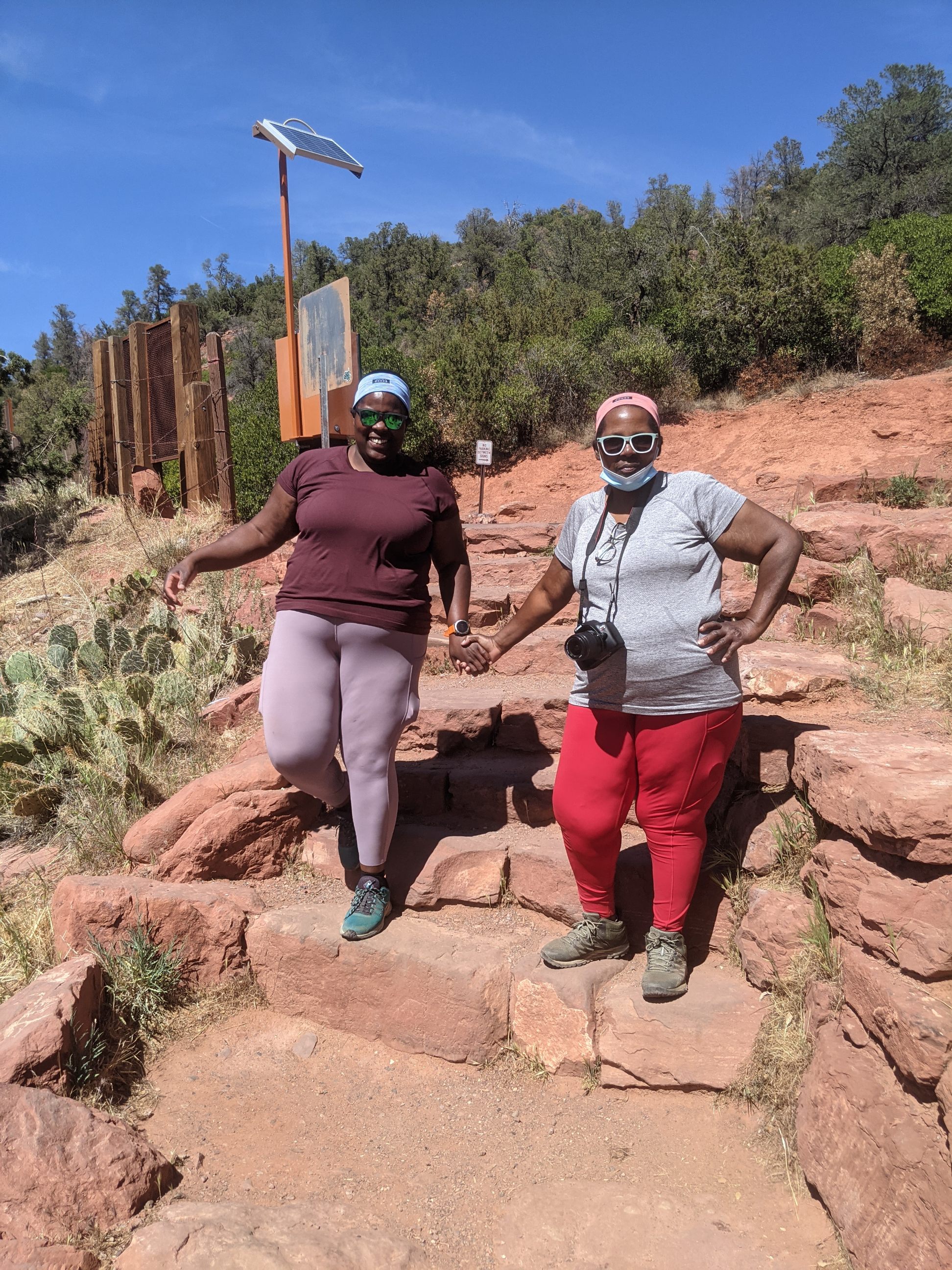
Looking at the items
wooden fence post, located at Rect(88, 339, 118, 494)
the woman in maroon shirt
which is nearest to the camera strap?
the woman in maroon shirt

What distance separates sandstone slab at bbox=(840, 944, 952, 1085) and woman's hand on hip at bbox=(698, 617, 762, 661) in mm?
886

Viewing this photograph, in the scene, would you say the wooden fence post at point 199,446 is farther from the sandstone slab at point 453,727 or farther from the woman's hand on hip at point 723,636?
the woman's hand on hip at point 723,636

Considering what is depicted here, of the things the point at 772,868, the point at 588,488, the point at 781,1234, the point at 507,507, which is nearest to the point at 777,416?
the point at 588,488

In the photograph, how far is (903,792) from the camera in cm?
233

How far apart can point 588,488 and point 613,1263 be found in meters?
11.0

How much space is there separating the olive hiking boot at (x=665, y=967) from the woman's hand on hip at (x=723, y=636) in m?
0.90

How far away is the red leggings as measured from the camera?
2535mm

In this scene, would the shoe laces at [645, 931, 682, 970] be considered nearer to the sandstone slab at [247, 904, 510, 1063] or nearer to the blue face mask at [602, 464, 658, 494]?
the sandstone slab at [247, 904, 510, 1063]

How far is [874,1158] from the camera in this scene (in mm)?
2123

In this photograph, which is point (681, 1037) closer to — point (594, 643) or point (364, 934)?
point (364, 934)

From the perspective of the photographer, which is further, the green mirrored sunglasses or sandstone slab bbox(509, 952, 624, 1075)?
the green mirrored sunglasses

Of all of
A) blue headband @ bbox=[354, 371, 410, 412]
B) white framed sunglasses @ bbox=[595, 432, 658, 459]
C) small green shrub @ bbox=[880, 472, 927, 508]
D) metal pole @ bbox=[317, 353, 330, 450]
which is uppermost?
metal pole @ bbox=[317, 353, 330, 450]

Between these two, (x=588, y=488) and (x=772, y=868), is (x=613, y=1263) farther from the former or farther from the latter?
(x=588, y=488)

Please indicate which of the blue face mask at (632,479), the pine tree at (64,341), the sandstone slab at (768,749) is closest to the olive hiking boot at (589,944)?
the sandstone slab at (768,749)
